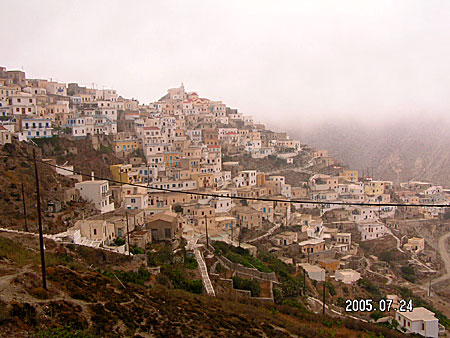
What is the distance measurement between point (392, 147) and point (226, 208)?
167ft

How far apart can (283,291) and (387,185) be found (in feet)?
93.7

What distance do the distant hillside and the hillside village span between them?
17018mm

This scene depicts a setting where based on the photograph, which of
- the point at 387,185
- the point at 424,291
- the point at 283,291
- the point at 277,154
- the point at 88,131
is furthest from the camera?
the point at 277,154

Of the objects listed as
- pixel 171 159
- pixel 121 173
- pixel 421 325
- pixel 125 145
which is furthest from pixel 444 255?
pixel 125 145

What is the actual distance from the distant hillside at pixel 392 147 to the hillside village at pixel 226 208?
17.0 meters

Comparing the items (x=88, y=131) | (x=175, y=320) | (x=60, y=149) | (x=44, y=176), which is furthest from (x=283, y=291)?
(x=88, y=131)

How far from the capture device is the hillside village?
17.1m

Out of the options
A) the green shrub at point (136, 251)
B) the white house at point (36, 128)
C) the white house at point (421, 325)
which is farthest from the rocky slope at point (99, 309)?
the white house at point (36, 128)

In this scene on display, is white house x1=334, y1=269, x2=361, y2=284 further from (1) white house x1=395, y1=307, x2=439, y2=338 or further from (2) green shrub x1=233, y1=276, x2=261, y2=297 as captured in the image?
(2) green shrub x1=233, y1=276, x2=261, y2=297

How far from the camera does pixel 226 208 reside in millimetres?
28234

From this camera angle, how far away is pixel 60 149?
2862cm

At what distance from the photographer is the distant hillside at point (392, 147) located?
60375mm

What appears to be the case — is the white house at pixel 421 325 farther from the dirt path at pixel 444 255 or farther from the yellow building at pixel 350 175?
the yellow building at pixel 350 175

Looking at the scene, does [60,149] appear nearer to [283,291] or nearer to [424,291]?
[283,291]
